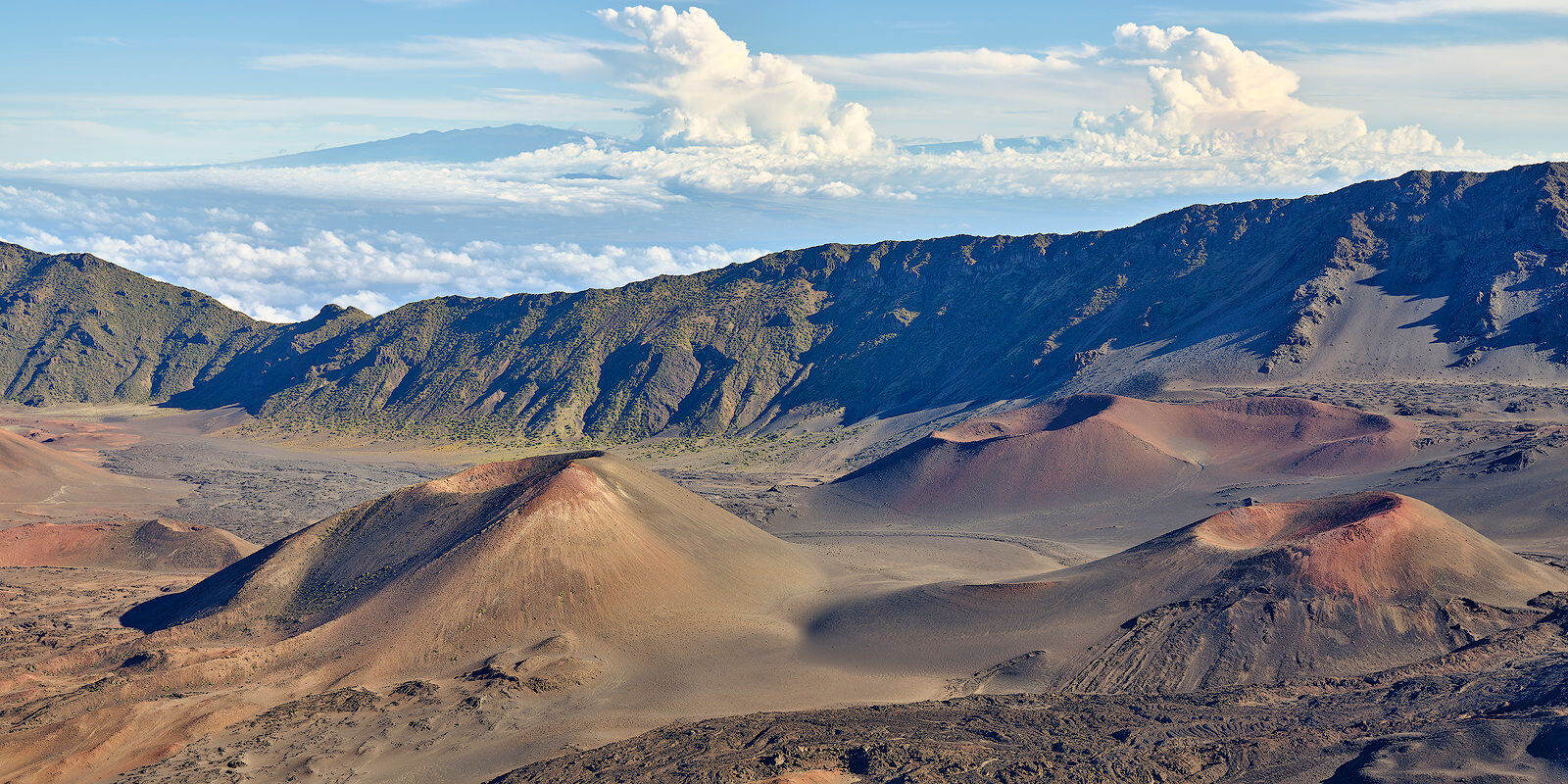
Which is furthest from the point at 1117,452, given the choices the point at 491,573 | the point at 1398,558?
the point at 491,573

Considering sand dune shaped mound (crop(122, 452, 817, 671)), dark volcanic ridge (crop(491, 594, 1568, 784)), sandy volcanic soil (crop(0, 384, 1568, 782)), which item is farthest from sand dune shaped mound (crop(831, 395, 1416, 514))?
dark volcanic ridge (crop(491, 594, 1568, 784))

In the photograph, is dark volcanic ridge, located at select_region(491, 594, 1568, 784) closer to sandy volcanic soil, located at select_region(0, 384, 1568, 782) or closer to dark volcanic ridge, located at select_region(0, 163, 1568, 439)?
sandy volcanic soil, located at select_region(0, 384, 1568, 782)

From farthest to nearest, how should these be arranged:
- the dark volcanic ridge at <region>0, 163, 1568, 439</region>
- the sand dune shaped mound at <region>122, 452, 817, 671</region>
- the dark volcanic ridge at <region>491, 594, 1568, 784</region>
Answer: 1. the dark volcanic ridge at <region>0, 163, 1568, 439</region>
2. the sand dune shaped mound at <region>122, 452, 817, 671</region>
3. the dark volcanic ridge at <region>491, 594, 1568, 784</region>

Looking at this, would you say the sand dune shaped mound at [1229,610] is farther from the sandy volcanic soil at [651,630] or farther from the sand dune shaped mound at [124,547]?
the sand dune shaped mound at [124,547]

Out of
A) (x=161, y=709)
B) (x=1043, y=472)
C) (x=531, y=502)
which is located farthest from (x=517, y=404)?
(x=161, y=709)

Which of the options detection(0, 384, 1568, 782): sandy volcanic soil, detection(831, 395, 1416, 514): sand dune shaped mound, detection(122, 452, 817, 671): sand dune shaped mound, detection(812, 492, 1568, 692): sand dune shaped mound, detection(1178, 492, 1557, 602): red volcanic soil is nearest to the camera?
detection(0, 384, 1568, 782): sandy volcanic soil

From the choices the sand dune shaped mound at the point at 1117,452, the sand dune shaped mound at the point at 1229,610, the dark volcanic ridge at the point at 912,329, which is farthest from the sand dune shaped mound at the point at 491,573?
the dark volcanic ridge at the point at 912,329
